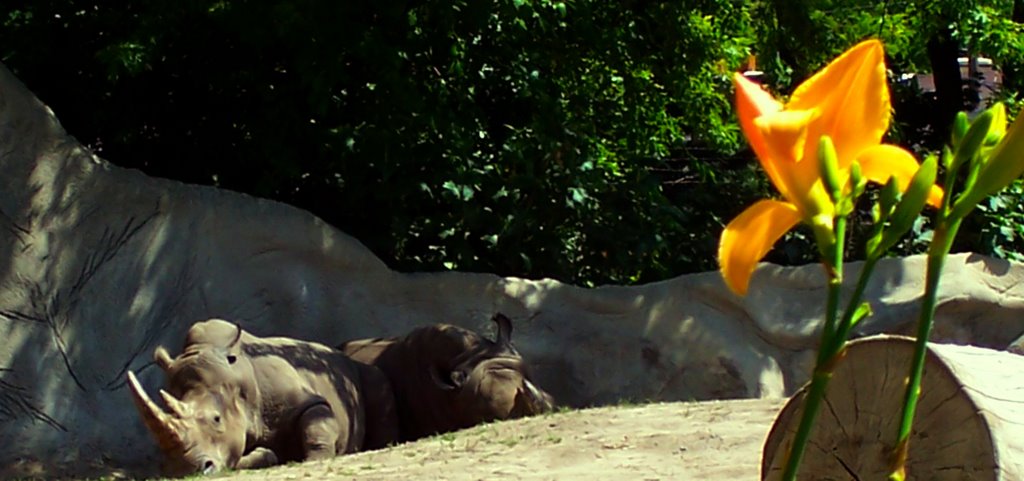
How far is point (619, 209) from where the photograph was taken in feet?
33.1

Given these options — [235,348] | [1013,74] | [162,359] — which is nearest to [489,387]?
[235,348]

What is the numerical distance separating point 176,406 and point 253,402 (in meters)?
0.55

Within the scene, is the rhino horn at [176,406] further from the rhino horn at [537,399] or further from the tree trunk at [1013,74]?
the tree trunk at [1013,74]

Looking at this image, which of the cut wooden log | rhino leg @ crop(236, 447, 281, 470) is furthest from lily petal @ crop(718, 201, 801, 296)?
rhino leg @ crop(236, 447, 281, 470)

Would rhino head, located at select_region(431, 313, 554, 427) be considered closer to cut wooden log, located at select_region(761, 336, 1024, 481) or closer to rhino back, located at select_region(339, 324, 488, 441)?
rhino back, located at select_region(339, 324, 488, 441)

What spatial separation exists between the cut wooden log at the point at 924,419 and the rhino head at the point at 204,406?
3.80 meters

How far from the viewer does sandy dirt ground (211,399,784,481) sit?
5332 millimetres

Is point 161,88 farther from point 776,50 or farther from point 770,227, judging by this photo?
point 770,227

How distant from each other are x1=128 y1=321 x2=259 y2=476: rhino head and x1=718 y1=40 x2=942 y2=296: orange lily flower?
601 centimetres

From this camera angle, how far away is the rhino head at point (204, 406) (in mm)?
6887

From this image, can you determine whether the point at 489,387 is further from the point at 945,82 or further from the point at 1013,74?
the point at 945,82

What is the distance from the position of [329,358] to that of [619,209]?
2.90 metres

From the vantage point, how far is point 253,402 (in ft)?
24.5

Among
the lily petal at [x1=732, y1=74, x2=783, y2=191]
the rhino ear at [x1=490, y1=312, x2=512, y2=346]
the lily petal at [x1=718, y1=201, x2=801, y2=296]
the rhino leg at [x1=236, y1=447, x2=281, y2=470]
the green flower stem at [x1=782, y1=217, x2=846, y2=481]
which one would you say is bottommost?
the rhino leg at [x1=236, y1=447, x2=281, y2=470]
